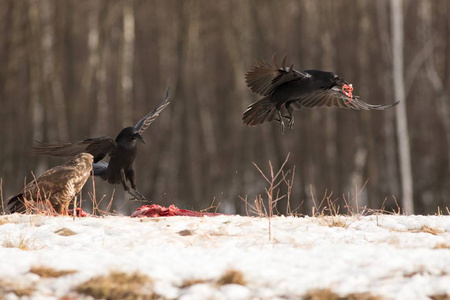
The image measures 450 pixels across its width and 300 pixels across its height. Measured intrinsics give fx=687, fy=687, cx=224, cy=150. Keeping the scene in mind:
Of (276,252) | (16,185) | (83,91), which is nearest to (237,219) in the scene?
(276,252)

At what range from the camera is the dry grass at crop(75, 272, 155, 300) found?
150 inches

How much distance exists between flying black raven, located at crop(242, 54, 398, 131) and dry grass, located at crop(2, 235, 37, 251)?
10.1 feet

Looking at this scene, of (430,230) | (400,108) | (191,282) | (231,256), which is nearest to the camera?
(191,282)

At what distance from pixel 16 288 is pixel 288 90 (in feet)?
14.5

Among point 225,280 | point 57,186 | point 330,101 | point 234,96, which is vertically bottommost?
point 225,280

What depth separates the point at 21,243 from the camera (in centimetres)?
488

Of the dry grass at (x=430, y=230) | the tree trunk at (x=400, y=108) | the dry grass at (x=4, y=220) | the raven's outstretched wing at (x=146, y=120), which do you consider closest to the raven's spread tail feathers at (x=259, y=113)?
the raven's outstretched wing at (x=146, y=120)

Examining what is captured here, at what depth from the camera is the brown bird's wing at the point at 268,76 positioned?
7.19 meters

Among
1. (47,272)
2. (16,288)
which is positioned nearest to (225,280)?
(47,272)

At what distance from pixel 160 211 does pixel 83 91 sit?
38.6 feet

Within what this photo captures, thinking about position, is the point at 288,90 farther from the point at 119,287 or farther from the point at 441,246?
the point at 119,287

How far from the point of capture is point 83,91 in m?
17.9

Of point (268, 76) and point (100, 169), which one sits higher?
point (268, 76)

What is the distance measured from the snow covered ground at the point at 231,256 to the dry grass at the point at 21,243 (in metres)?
0.01
